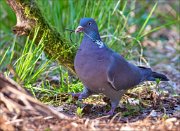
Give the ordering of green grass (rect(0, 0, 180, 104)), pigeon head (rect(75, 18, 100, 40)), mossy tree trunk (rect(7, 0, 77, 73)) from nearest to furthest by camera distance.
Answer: pigeon head (rect(75, 18, 100, 40)) → mossy tree trunk (rect(7, 0, 77, 73)) → green grass (rect(0, 0, 180, 104))

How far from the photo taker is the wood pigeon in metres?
3.60

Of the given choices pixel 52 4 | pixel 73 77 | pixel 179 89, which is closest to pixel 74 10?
pixel 52 4

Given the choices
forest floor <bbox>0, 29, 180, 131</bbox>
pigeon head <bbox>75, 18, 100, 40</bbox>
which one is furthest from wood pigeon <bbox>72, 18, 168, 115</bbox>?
forest floor <bbox>0, 29, 180, 131</bbox>

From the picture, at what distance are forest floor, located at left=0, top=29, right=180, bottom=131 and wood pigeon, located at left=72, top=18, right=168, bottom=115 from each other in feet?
0.52

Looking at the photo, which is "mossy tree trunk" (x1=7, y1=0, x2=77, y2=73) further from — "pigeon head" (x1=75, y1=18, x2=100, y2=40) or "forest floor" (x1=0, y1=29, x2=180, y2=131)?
"pigeon head" (x1=75, y1=18, x2=100, y2=40)

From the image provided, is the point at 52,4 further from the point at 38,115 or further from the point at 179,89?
the point at 38,115

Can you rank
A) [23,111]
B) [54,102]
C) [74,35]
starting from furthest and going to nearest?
[74,35] → [54,102] → [23,111]

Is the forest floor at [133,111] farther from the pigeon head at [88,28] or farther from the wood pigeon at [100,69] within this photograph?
the pigeon head at [88,28]

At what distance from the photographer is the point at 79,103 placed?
3.90m

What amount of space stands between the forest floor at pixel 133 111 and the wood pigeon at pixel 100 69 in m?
0.16

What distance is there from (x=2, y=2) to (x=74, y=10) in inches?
40.6

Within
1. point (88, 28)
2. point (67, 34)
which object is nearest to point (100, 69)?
point (88, 28)

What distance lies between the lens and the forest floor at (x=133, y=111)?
2977 mm

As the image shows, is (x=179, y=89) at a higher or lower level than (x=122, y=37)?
lower
